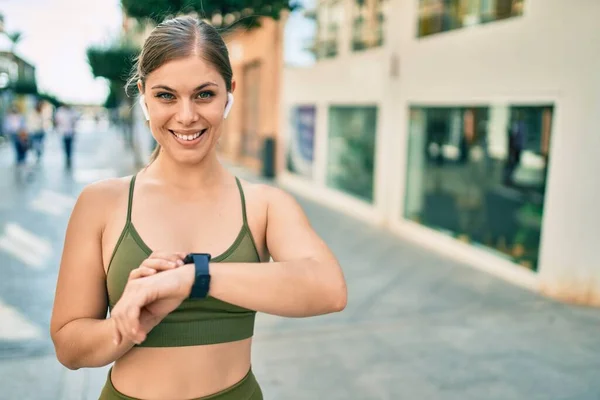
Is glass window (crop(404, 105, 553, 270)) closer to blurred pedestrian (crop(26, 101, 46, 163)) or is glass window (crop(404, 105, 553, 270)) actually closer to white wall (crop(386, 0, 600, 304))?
white wall (crop(386, 0, 600, 304))

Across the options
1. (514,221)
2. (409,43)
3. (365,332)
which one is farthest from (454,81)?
(365,332)

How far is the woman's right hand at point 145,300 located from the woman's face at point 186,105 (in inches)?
13.4

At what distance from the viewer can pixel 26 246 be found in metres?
7.43

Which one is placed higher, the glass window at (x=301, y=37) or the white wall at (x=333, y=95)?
the glass window at (x=301, y=37)

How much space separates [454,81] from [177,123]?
696cm

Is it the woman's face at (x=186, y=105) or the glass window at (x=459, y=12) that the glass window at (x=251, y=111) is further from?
the woman's face at (x=186, y=105)

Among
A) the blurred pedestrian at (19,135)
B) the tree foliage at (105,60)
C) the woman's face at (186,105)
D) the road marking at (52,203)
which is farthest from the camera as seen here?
the tree foliage at (105,60)

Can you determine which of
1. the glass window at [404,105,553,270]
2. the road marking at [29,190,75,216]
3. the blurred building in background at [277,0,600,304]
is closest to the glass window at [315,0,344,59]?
the blurred building in background at [277,0,600,304]

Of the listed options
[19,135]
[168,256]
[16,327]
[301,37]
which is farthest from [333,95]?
[168,256]

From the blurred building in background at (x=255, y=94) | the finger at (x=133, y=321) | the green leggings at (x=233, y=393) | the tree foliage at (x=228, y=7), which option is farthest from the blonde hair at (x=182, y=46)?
the blurred building in background at (x=255, y=94)

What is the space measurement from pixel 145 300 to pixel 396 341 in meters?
3.92

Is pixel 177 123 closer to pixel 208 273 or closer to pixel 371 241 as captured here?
pixel 208 273

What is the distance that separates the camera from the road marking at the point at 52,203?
32.7 feet

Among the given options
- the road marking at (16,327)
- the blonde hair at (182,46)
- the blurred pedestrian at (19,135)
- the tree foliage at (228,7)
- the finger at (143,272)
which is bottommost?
the road marking at (16,327)
